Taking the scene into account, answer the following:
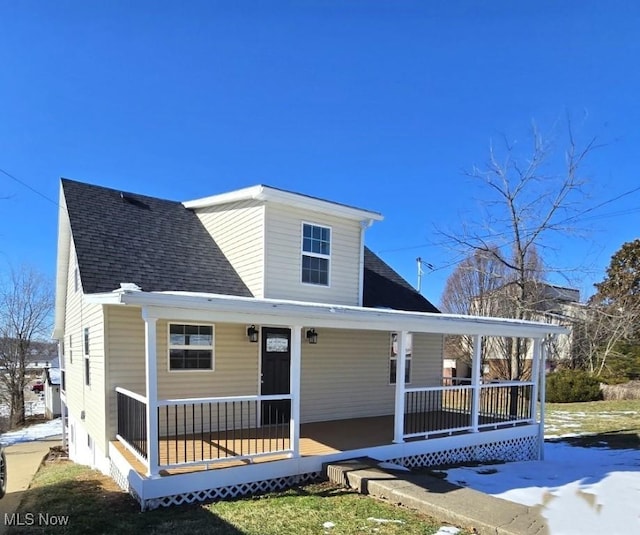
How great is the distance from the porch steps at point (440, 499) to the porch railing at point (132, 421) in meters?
2.80

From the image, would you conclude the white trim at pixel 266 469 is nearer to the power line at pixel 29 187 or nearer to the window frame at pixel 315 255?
the window frame at pixel 315 255

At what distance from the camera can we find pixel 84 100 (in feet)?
33.1

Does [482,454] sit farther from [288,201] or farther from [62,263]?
[62,263]

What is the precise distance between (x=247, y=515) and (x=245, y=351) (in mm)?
3954

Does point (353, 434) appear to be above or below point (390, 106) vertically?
below

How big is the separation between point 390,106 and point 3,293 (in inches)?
1187

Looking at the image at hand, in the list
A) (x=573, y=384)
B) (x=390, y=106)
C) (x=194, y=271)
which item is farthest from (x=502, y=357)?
(x=194, y=271)

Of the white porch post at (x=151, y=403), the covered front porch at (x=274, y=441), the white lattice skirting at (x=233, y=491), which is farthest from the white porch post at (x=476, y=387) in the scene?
the white porch post at (x=151, y=403)

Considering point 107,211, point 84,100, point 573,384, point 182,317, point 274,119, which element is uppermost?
point 274,119

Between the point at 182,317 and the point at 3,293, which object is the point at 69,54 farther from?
the point at 3,293

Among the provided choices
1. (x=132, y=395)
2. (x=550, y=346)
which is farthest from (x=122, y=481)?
(x=550, y=346)

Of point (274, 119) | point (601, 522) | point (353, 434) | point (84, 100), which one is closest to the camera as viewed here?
point (601, 522)

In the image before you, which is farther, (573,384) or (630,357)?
(630,357)

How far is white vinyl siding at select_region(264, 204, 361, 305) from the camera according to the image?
941 centimetres
